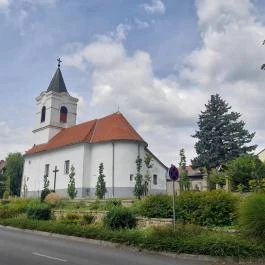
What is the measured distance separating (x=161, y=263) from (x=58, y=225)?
965 centimetres

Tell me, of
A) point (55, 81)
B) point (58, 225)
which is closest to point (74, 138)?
point (55, 81)

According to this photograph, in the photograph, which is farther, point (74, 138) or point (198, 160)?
point (74, 138)

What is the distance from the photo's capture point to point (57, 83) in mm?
64062

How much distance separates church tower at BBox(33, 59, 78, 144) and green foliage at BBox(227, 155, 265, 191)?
36286 mm

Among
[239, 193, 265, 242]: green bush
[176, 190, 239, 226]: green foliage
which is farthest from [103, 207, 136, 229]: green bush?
[239, 193, 265, 242]: green bush

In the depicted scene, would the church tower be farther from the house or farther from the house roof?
the house

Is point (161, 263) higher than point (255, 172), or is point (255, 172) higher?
point (255, 172)

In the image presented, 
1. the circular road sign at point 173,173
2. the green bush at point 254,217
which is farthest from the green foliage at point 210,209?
the green bush at point 254,217

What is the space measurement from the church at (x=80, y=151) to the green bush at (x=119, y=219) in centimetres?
2963

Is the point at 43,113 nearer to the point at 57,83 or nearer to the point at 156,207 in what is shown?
the point at 57,83

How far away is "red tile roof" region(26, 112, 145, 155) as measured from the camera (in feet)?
167

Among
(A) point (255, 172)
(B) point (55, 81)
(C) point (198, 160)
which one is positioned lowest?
(A) point (255, 172)

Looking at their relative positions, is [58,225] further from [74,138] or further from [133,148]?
[74,138]

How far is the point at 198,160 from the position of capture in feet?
155
